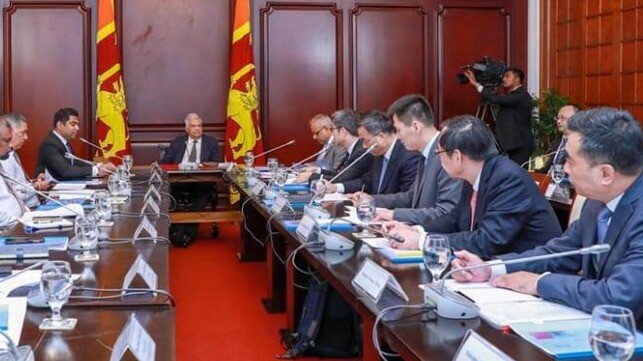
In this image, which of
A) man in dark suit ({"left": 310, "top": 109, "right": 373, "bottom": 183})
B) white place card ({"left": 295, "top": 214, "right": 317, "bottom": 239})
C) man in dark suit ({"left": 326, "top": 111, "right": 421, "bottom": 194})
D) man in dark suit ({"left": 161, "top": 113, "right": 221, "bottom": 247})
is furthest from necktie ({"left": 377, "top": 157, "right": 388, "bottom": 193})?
man in dark suit ({"left": 161, "top": 113, "right": 221, "bottom": 247})

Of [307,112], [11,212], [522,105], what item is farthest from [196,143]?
[11,212]

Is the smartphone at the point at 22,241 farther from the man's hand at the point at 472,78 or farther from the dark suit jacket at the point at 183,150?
the man's hand at the point at 472,78

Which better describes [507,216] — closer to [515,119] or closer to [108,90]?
[515,119]

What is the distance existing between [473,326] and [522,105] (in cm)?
581

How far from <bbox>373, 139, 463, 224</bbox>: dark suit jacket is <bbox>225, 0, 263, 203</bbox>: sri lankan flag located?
419cm

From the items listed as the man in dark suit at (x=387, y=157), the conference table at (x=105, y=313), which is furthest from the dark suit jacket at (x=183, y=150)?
the conference table at (x=105, y=313)

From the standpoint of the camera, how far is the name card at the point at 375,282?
77.1 inches

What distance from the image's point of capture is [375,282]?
2014mm

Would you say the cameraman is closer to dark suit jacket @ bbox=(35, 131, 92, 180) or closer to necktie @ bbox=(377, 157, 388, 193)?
necktie @ bbox=(377, 157, 388, 193)

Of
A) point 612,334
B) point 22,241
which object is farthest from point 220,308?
point 612,334

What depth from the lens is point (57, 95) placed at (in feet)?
26.1

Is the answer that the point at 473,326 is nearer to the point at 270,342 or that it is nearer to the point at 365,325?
the point at 365,325

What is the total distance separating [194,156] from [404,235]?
497 cm

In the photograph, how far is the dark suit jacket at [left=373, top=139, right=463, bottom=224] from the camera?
337 centimetres
